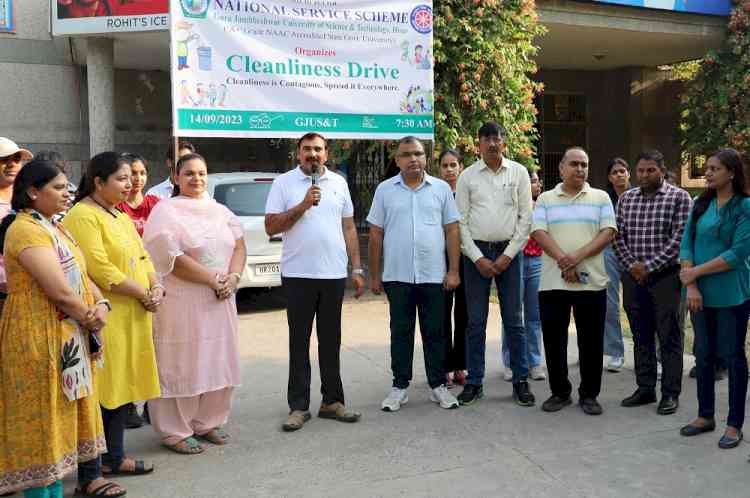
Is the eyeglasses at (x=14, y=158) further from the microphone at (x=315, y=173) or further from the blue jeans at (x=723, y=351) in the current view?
the blue jeans at (x=723, y=351)

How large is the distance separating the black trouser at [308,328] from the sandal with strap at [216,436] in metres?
0.53

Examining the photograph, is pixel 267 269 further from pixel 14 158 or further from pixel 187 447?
pixel 14 158

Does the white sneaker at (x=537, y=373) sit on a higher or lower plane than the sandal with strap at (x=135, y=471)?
higher

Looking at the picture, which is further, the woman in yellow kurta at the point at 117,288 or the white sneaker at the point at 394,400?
the white sneaker at the point at 394,400

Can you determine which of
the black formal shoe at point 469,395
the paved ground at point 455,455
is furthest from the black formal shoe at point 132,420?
the black formal shoe at point 469,395

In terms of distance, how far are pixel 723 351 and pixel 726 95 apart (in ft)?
37.5

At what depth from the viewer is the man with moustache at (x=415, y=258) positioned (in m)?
5.18

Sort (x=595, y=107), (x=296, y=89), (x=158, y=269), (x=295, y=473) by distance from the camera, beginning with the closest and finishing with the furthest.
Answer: (x=295, y=473) → (x=158, y=269) → (x=296, y=89) → (x=595, y=107)

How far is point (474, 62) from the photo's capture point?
10.2 m

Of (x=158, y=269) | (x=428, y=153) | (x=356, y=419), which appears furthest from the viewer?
(x=428, y=153)

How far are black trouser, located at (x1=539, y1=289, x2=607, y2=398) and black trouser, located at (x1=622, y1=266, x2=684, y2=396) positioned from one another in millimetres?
356

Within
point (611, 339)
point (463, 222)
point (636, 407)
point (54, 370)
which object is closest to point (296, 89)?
point (463, 222)

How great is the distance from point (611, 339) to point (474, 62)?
204 inches

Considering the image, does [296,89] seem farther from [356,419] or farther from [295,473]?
[295,473]
